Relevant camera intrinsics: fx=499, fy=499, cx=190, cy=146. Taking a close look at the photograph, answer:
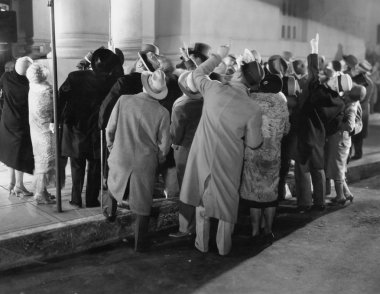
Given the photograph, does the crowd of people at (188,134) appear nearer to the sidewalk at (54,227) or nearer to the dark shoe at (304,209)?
the dark shoe at (304,209)

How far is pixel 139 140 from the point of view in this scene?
15.6ft

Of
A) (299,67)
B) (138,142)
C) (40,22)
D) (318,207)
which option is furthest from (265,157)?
(40,22)

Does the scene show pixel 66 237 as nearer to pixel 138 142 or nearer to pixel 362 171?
pixel 138 142

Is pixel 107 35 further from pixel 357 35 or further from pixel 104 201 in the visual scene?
pixel 357 35

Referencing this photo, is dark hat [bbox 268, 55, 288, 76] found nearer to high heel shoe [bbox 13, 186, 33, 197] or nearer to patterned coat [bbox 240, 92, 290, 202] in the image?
patterned coat [bbox 240, 92, 290, 202]

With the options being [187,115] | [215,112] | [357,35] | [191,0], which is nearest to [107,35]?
[191,0]

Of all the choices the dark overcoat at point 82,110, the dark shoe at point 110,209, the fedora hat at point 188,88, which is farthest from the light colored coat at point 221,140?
the dark overcoat at point 82,110

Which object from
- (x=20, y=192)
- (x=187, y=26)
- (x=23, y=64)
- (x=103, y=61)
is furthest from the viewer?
(x=187, y=26)

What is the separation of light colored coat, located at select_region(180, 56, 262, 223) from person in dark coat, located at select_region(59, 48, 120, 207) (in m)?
1.23

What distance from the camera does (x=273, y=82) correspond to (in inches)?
204

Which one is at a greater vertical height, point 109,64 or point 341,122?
point 109,64

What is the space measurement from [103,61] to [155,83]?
3.14 ft

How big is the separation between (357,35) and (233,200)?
11839 mm

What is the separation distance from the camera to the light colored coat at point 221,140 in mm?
4602
